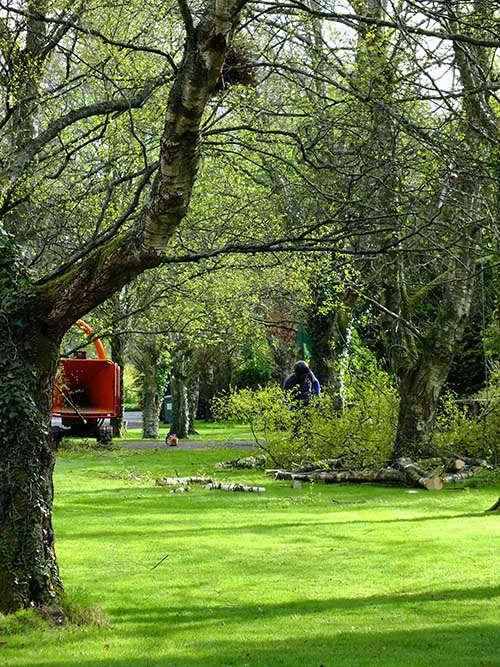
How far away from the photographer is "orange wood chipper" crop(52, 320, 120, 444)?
2939 cm

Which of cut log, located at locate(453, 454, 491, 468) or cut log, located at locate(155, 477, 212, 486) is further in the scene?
cut log, located at locate(453, 454, 491, 468)

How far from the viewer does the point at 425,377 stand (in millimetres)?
19844

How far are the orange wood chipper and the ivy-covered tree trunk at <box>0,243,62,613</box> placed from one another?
20710mm

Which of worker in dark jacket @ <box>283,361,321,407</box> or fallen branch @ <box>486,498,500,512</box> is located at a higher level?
worker in dark jacket @ <box>283,361,321,407</box>

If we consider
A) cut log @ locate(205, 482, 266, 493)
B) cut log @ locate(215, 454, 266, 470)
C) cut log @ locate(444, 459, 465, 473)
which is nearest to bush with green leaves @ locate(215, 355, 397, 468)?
cut log @ locate(215, 454, 266, 470)

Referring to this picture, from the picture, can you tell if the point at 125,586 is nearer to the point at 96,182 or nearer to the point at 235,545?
the point at 235,545

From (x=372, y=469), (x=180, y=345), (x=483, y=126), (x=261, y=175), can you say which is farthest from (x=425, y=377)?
(x=180, y=345)

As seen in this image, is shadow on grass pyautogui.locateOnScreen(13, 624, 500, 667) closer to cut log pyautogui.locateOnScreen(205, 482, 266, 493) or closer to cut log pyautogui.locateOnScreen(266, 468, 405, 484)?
cut log pyautogui.locateOnScreen(205, 482, 266, 493)

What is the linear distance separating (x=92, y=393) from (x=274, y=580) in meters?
20.8

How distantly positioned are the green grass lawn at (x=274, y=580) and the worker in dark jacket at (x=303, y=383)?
6007mm

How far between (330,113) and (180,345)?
2152cm

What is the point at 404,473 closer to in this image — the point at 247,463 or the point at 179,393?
the point at 247,463

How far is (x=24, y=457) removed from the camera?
8.16m

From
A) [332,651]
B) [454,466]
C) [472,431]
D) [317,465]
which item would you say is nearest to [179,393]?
[317,465]
